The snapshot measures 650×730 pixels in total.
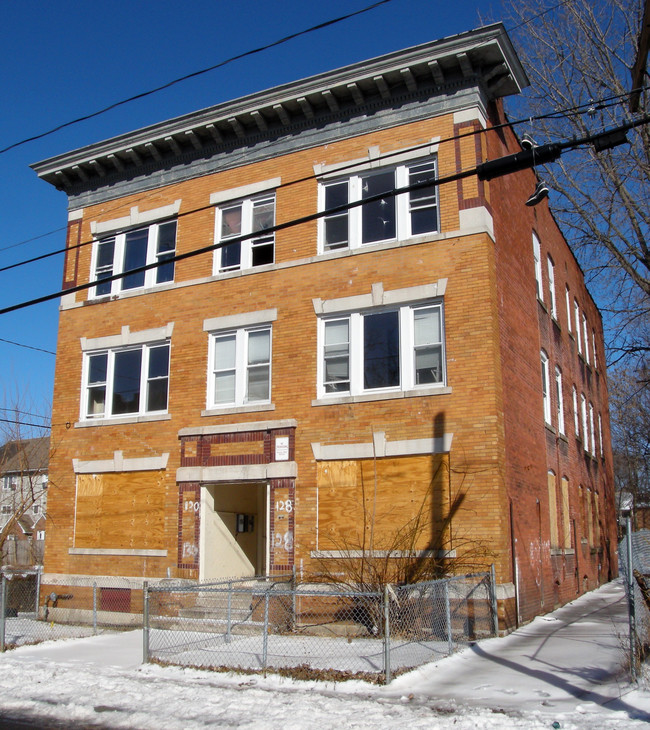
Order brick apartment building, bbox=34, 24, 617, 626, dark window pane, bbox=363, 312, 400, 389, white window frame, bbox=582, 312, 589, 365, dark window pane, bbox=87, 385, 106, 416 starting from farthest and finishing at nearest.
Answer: white window frame, bbox=582, 312, 589, 365
dark window pane, bbox=87, 385, 106, 416
dark window pane, bbox=363, 312, 400, 389
brick apartment building, bbox=34, 24, 617, 626

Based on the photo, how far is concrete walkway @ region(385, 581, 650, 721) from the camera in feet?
27.7

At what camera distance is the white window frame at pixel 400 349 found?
15.0 meters

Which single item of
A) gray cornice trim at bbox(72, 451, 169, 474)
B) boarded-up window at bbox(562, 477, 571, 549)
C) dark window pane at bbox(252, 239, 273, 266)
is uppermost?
dark window pane at bbox(252, 239, 273, 266)

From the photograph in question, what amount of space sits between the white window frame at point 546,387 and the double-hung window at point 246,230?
24.8ft

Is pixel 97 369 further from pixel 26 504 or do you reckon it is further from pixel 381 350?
pixel 26 504

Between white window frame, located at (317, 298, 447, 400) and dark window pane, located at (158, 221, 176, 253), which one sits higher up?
dark window pane, located at (158, 221, 176, 253)

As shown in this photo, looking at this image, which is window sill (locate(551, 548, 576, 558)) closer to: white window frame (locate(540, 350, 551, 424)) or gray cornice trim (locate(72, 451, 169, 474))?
white window frame (locate(540, 350, 551, 424))

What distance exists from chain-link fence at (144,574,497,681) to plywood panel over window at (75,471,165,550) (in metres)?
1.50

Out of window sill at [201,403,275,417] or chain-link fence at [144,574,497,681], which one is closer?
chain-link fence at [144,574,497,681]

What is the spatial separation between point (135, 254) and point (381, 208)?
6682 millimetres

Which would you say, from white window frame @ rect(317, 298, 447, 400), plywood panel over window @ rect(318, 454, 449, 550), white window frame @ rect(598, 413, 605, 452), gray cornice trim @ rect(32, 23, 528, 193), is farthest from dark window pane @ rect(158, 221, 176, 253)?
white window frame @ rect(598, 413, 605, 452)

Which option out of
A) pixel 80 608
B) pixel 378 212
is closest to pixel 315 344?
pixel 378 212

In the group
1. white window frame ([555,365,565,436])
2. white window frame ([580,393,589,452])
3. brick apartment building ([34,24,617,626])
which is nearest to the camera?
brick apartment building ([34,24,617,626])

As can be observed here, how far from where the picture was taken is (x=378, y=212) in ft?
53.2
